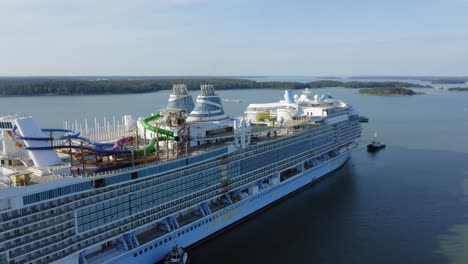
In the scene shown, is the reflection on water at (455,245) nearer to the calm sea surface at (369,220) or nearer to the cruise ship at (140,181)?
the calm sea surface at (369,220)

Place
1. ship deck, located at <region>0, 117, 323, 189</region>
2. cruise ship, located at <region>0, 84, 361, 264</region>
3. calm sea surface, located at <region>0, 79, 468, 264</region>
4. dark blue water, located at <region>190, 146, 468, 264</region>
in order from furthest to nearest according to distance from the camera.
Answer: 1. calm sea surface, located at <region>0, 79, 468, 264</region>
2. dark blue water, located at <region>190, 146, 468, 264</region>
3. ship deck, located at <region>0, 117, 323, 189</region>
4. cruise ship, located at <region>0, 84, 361, 264</region>

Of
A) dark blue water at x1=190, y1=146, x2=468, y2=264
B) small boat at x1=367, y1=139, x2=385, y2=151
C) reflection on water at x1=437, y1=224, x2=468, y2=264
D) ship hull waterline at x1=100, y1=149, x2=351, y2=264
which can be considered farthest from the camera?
small boat at x1=367, y1=139, x2=385, y2=151

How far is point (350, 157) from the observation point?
55344 mm

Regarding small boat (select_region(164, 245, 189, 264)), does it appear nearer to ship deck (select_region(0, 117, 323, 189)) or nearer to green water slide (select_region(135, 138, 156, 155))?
ship deck (select_region(0, 117, 323, 189))

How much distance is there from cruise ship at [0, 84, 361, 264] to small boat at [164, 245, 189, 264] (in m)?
0.60

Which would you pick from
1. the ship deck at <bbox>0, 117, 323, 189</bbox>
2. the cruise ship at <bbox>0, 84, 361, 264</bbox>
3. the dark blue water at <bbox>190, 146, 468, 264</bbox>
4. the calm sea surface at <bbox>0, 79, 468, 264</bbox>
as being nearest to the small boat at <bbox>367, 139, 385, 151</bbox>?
the calm sea surface at <bbox>0, 79, 468, 264</bbox>

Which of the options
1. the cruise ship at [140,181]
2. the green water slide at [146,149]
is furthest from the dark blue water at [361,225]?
the green water slide at [146,149]

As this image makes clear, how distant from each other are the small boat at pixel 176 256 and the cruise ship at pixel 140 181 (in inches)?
23.7

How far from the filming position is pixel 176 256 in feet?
80.0

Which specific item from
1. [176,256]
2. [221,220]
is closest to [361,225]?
[221,220]

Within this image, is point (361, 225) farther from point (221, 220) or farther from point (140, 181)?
point (140, 181)

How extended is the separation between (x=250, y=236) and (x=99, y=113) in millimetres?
63234

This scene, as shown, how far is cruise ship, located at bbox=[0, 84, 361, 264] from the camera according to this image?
18.5 meters

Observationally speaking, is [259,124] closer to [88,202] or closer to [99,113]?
[88,202]
